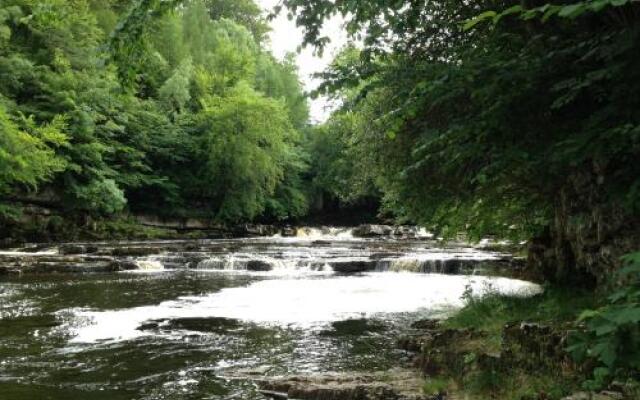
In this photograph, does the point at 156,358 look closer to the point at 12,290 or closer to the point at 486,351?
the point at 486,351

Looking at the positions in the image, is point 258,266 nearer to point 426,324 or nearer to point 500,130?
point 426,324

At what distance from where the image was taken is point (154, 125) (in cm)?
3662

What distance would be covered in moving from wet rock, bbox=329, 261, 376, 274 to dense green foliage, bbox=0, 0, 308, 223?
9327mm

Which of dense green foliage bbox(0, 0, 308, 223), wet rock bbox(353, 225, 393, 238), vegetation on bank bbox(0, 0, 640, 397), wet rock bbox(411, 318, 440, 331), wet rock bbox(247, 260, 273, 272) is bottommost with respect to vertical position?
wet rock bbox(411, 318, 440, 331)

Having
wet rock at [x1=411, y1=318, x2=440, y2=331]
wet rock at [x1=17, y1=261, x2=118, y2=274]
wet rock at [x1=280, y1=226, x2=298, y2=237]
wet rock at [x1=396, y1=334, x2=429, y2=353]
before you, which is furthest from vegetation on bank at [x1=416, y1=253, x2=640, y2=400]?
wet rock at [x1=280, y1=226, x2=298, y2=237]

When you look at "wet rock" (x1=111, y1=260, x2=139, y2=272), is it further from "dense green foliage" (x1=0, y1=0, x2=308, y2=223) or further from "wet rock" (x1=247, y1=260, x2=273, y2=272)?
"dense green foliage" (x1=0, y1=0, x2=308, y2=223)

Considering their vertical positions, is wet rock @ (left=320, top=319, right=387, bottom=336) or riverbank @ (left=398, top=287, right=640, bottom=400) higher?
riverbank @ (left=398, top=287, right=640, bottom=400)

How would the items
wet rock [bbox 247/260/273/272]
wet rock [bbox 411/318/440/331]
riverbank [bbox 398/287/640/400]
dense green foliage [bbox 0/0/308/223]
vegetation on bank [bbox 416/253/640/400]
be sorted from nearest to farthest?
1. vegetation on bank [bbox 416/253/640/400]
2. riverbank [bbox 398/287/640/400]
3. wet rock [bbox 411/318/440/331]
4. wet rock [bbox 247/260/273/272]
5. dense green foliage [bbox 0/0/308/223]

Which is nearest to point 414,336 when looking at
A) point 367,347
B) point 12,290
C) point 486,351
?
point 367,347

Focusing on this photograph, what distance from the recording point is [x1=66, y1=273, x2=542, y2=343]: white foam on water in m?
9.99

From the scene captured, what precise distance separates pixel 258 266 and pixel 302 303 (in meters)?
6.89

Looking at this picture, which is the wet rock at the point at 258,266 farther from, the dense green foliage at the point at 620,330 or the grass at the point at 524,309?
the dense green foliage at the point at 620,330

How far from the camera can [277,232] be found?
38500 mm

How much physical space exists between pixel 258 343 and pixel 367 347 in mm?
1709
